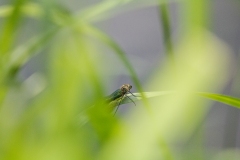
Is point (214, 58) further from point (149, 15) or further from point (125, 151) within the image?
point (125, 151)

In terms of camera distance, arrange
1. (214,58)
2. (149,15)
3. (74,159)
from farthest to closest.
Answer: (149,15) < (214,58) < (74,159)

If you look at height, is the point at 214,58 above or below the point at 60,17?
above

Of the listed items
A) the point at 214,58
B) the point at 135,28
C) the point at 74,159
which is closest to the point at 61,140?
the point at 74,159

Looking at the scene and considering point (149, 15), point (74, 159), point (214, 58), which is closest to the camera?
point (74, 159)

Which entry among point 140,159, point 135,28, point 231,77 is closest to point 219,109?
point 231,77

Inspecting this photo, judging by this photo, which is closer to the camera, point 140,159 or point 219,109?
point 140,159

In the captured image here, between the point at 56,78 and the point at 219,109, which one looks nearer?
the point at 56,78

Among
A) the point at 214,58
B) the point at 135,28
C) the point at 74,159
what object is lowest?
the point at 74,159

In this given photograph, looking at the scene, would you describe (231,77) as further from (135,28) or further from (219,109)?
(135,28)

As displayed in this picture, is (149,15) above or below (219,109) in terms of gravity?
above
